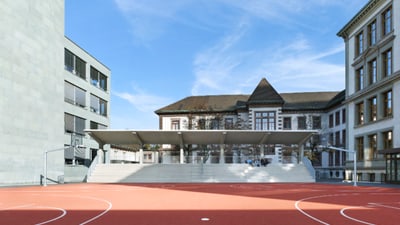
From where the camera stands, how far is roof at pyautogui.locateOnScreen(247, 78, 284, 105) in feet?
204

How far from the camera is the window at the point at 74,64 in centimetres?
4037

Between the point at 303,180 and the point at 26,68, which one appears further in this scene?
the point at 303,180

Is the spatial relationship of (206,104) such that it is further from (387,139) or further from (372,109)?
(387,139)

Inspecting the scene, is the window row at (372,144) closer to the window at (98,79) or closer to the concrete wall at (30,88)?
the concrete wall at (30,88)

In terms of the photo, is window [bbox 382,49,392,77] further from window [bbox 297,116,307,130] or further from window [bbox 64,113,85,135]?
window [bbox 64,113,85,135]

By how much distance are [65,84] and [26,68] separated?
904cm

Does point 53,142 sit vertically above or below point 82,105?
below

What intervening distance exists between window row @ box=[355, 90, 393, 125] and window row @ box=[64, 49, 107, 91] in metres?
32.3

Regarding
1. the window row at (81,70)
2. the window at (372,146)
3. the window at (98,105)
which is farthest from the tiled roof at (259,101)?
the window row at (81,70)

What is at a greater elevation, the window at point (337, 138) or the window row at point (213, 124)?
the window row at point (213, 124)

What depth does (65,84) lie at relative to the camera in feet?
132

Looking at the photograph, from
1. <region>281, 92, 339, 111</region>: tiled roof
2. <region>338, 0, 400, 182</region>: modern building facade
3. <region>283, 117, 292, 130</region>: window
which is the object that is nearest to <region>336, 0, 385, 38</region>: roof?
<region>338, 0, 400, 182</region>: modern building facade

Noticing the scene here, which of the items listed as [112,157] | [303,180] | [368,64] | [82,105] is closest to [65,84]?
[82,105]
